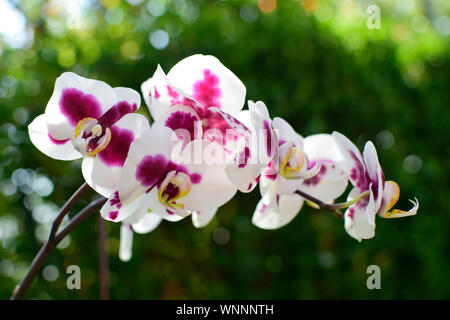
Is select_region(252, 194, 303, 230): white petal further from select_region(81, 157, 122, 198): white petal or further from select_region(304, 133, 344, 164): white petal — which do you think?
select_region(81, 157, 122, 198): white petal

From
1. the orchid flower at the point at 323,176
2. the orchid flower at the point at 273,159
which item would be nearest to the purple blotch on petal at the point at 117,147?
the orchid flower at the point at 273,159

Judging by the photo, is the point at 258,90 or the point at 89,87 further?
the point at 258,90

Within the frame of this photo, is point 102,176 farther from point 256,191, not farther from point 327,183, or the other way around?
point 256,191

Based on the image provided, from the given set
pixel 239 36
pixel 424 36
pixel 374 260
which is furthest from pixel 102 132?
pixel 424 36

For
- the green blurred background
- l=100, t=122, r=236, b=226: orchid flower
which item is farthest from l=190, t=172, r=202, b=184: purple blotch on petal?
the green blurred background

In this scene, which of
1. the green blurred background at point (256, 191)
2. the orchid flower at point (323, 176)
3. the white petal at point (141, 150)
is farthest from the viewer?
the green blurred background at point (256, 191)

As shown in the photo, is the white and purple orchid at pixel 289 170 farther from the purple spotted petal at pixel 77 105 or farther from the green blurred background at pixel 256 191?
the green blurred background at pixel 256 191
